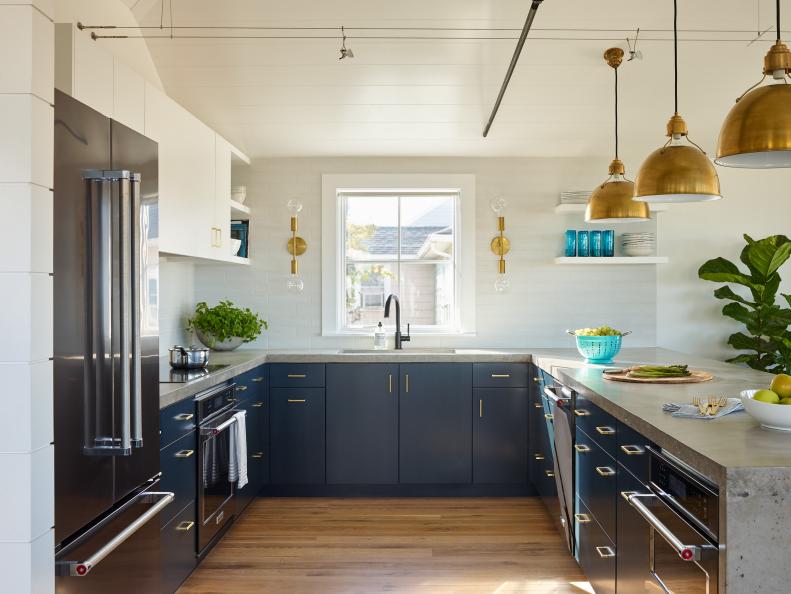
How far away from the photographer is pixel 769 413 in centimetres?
193

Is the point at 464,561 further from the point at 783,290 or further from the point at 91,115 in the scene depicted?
the point at 783,290

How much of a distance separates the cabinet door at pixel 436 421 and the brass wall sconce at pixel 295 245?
43.0 inches

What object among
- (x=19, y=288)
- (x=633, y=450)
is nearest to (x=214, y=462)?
(x=19, y=288)

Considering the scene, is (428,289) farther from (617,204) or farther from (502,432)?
(617,204)

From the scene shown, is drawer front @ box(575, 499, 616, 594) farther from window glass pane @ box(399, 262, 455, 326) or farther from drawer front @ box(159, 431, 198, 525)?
window glass pane @ box(399, 262, 455, 326)

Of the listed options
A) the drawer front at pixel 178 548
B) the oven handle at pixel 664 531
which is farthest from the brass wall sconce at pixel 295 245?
the oven handle at pixel 664 531

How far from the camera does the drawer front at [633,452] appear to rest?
220 centimetres

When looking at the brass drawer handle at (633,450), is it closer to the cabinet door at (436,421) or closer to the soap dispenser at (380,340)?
the cabinet door at (436,421)

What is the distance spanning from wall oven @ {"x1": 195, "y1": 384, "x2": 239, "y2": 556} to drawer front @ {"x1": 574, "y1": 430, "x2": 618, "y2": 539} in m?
1.69

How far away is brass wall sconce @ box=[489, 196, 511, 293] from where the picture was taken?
4.88 m

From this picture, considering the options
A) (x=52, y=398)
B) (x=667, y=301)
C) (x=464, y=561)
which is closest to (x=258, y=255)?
(x=464, y=561)

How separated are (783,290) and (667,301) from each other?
2.66 ft

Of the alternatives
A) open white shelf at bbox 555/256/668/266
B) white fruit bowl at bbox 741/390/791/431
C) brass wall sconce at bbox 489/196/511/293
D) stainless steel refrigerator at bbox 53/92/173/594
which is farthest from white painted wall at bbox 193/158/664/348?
white fruit bowl at bbox 741/390/791/431

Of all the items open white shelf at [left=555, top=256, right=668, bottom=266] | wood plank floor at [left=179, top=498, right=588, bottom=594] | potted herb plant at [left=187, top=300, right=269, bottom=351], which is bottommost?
wood plank floor at [left=179, top=498, right=588, bottom=594]
